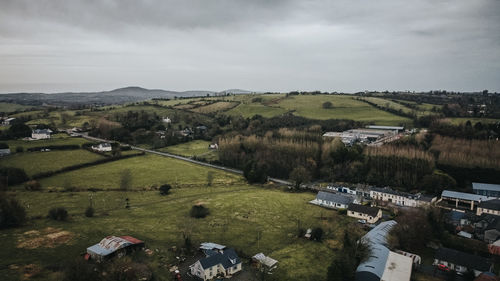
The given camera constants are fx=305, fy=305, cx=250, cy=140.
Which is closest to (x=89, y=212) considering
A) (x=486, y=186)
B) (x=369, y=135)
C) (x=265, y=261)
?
(x=265, y=261)

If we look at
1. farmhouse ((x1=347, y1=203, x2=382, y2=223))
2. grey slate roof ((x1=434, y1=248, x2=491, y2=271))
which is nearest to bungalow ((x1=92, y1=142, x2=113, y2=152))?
farmhouse ((x1=347, y1=203, x2=382, y2=223))

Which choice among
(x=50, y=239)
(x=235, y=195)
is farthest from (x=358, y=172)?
(x=50, y=239)

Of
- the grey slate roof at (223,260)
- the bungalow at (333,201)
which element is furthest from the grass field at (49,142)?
the grey slate roof at (223,260)

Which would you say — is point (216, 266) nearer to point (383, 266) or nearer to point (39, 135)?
point (383, 266)

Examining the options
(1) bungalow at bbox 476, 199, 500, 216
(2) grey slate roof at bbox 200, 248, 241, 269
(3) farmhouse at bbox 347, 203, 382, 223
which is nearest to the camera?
(2) grey slate roof at bbox 200, 248, 241, 269

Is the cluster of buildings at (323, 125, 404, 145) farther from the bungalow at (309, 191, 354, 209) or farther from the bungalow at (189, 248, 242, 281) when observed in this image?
the bungalow at (189, 248, 242, 281)

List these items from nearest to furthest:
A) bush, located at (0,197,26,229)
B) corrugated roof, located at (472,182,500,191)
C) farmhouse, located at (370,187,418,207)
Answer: bush, located at (0,197,26,229)
farmhouse, located at (370,187,418,207)
corrugated roof, located at (472,182,500,191)

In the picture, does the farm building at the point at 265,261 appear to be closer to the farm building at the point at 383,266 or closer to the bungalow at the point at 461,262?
the farm building at the point at 383,266
